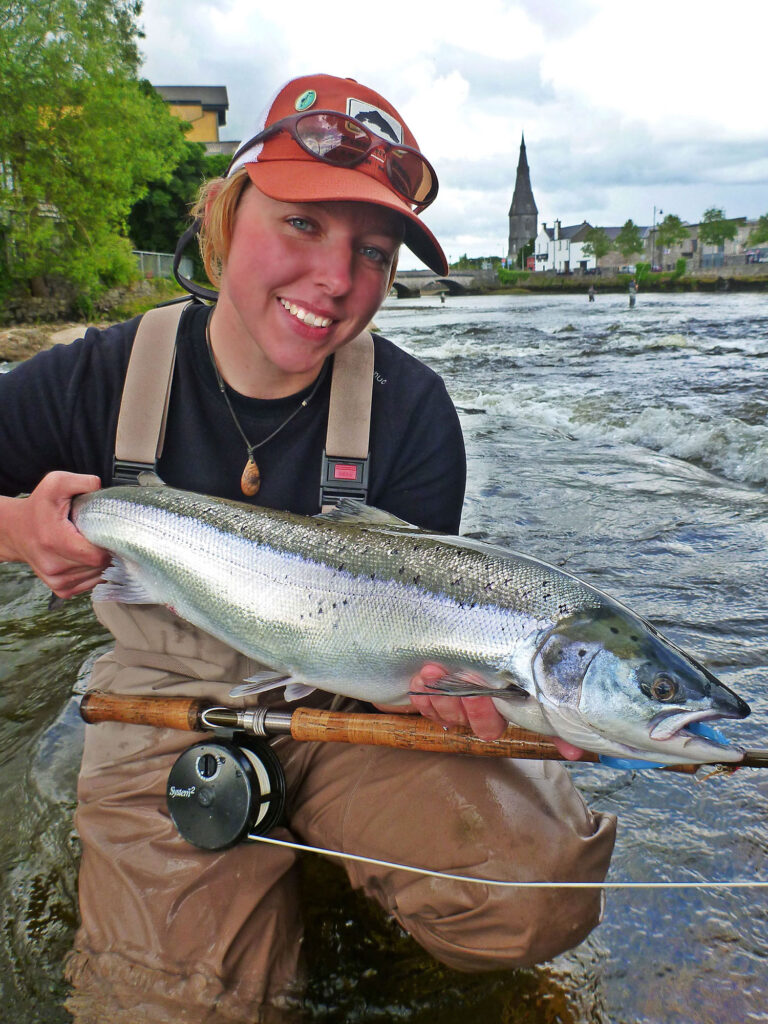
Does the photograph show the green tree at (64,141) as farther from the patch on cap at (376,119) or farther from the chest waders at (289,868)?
the chest waders at (289,868)

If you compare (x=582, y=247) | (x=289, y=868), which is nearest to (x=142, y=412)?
(x=289, y=868)

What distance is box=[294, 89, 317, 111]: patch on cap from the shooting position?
8.59ft

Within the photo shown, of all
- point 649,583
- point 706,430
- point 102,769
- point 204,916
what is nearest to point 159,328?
point 102,769

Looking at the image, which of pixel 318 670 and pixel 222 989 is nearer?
pixel 222 989

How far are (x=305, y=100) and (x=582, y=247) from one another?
471 ft

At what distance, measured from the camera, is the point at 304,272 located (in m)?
2.55

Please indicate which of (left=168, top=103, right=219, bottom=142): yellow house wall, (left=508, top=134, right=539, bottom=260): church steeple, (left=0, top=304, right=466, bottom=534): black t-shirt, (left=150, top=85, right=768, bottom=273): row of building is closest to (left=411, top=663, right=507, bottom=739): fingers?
(left=0, top=304, right=466, bottom=534): black t-shirt

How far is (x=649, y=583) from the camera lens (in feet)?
16.9

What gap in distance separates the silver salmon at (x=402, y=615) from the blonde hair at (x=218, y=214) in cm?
98

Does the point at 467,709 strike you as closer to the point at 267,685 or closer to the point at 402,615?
the point at 402,615

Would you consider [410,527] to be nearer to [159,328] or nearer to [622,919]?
[159,328]

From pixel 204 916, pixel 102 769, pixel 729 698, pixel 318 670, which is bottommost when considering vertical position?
pixel 204 916

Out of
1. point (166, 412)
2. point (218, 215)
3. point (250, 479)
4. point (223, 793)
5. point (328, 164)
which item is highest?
point (328, 164)

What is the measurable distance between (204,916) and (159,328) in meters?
2.05
